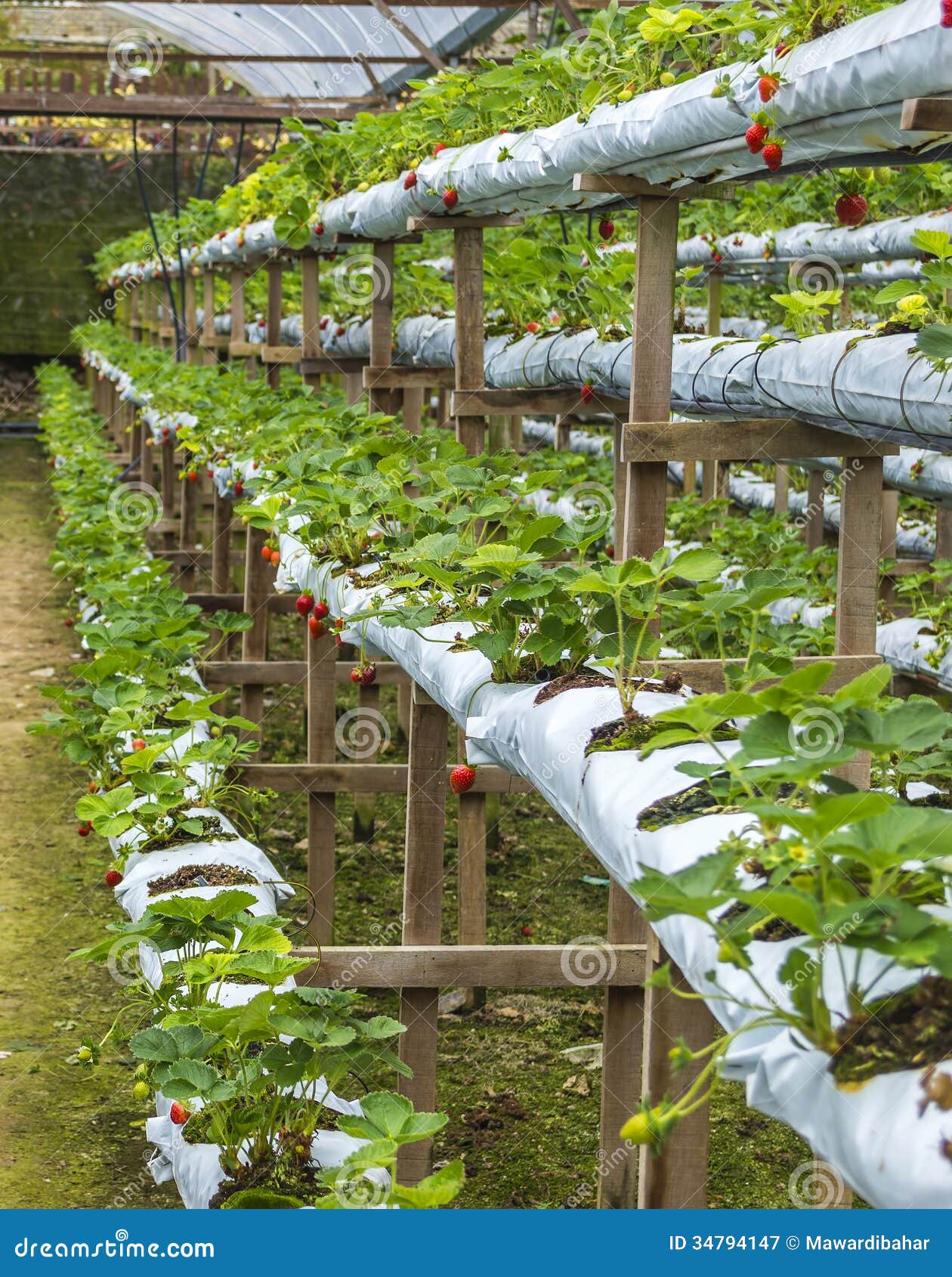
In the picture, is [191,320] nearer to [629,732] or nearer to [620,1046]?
[620,1046]

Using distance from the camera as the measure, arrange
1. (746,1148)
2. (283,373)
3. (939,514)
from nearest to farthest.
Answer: (746,1148)
(939,514)
(283,373)

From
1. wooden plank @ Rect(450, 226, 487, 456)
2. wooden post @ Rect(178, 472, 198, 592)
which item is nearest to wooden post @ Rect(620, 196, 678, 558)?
wooden plank @ Rect(450, 226, 487, 456)

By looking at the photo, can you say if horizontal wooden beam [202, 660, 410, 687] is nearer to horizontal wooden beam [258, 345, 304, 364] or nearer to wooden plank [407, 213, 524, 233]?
horizontal wooden beam [258, 345, 304, 364]

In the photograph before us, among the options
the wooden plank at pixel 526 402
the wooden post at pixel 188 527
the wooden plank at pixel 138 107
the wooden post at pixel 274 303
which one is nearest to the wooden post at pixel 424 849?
the wooden plank at pixel 526 402

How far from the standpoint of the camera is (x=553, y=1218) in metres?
1.67

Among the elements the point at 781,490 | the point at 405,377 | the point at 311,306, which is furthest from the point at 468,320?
the point at 781,490

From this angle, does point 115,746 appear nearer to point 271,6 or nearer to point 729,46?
point 729,46

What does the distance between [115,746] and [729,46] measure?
296cm

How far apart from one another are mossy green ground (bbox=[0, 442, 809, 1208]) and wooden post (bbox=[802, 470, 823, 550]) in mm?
1966

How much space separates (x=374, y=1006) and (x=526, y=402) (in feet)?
7.58

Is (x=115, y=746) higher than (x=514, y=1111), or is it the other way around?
(x=115, y=746)

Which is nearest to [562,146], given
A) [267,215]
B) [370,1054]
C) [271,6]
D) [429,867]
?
[429,867]

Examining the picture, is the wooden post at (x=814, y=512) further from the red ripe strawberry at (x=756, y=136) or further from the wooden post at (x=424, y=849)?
the red ripe strawberry at (x=756, y=136)

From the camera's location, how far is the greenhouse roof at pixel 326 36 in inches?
358
